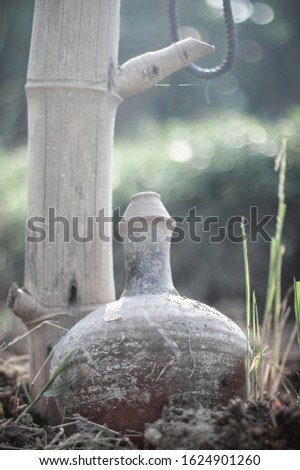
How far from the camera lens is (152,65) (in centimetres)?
263

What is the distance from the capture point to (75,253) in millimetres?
2518

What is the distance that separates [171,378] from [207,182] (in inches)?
86.3

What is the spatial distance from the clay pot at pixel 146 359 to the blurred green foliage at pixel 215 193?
5.89 ft

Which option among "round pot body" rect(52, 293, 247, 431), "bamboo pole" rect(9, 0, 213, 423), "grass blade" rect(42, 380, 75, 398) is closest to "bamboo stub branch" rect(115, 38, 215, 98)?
"bamboo pole" rect(9, 0, 213, 423)

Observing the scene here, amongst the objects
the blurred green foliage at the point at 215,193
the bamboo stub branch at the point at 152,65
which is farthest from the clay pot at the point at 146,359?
the blurred green foliage at the point at 215,193

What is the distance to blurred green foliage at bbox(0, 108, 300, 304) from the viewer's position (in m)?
3.81

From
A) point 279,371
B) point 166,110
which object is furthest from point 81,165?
point 166,110

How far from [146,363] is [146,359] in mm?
11

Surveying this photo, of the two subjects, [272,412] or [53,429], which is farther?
[53,429]

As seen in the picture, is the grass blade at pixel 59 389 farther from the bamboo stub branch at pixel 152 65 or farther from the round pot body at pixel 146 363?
the bamboo stub branch at pixel 152 65

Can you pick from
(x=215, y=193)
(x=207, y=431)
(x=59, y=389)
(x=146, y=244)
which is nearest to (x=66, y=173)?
(x=146, y=244)

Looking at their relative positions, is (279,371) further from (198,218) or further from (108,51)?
(198,218)

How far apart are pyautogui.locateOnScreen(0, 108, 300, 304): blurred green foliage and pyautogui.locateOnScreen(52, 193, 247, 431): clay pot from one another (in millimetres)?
1796

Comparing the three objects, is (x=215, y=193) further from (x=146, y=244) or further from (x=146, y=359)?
(x=146, y=359)
